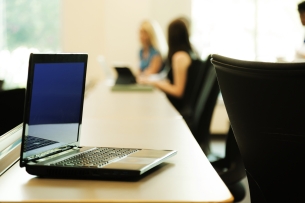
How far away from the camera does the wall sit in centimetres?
665

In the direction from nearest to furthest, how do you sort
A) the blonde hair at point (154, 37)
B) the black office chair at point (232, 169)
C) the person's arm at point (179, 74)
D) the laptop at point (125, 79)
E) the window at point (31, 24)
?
the black office chair at point (232, 169) → the laptop at point (125, 79) → the person's arm at point (179, 74) → the blonde hair at point (154, 37) → the window at point (31, 24)

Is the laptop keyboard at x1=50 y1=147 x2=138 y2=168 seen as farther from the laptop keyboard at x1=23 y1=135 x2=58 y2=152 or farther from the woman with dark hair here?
the woman with dark hair

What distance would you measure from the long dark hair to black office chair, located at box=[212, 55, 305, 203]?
10.7 feet

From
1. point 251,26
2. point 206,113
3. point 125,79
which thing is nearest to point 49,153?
point 206,113

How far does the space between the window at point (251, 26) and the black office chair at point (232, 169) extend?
14.4 feet

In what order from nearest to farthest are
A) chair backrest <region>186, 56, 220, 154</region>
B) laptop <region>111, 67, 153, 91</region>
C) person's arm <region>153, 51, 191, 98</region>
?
1. chair backrest <region>186, 56, 220, 154</region>
2. laptop <region>111, 67, 153, 91</region>
3. person's arm <region>153, 51, 191, 98</region>

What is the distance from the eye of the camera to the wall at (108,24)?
21.8ft

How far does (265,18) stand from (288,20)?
12.1 inches

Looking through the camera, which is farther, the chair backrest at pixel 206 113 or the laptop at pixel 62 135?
the chair backrest at pixel 206 113

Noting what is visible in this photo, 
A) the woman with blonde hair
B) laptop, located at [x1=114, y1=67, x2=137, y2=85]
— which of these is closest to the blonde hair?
the woman with blonde hair

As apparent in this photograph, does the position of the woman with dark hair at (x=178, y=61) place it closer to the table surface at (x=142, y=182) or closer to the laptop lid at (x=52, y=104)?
the table surface at (x=142, y=182)

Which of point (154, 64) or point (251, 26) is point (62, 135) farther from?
point (251, 26)

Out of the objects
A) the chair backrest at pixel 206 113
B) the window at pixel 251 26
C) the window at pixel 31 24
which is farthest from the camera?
the window at pixel 31 24

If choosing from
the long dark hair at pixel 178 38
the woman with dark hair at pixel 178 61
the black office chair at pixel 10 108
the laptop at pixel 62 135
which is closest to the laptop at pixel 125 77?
the woman with dark hair at pixel 178 61
